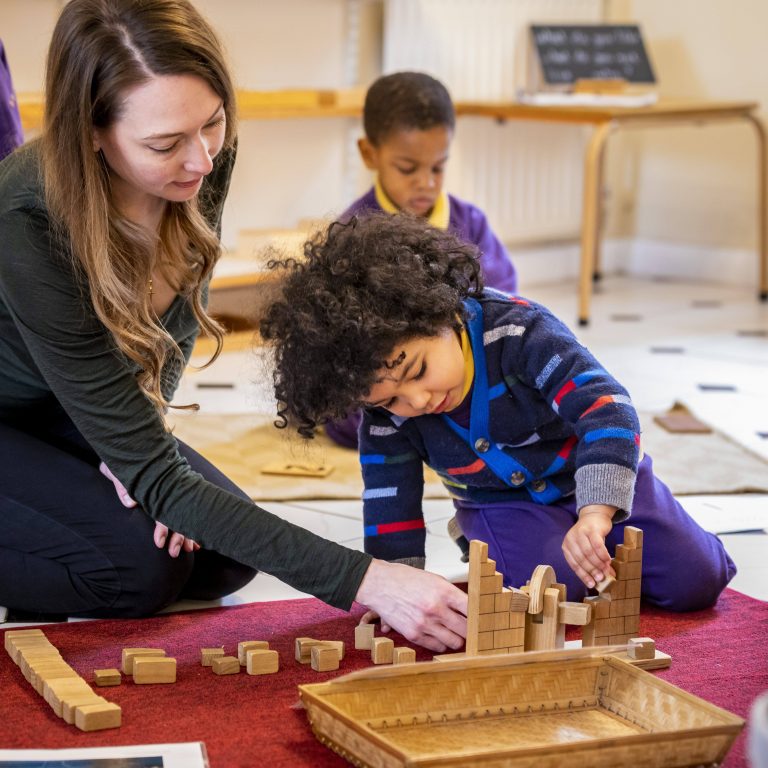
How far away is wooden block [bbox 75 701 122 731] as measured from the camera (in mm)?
1309

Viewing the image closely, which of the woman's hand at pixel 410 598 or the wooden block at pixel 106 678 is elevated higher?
the woman's hand at pixel 410 598

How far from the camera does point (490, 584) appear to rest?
1.40 meters

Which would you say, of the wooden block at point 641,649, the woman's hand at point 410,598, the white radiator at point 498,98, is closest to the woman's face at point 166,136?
the woman's hand at point 410,598

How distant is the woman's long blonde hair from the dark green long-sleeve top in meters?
0.03

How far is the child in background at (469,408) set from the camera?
1480mm

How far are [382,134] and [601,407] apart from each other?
1.44 metres

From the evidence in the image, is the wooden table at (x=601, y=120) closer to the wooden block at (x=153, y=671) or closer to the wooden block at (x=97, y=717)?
the wooden block at (x=153, y=671)

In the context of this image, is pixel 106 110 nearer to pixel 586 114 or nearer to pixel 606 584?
pixel 606 584

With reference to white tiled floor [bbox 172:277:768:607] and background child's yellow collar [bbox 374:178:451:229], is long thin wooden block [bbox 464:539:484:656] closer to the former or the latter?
white tiled floor [bbox 172:277:768:607]

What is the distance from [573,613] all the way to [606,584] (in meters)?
0.07

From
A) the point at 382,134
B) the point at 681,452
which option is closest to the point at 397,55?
the point at 382,134

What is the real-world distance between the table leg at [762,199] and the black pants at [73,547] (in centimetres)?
310

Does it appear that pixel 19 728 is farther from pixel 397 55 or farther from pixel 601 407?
pixel 397 55

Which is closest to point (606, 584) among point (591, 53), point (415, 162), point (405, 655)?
point (405, 655)
